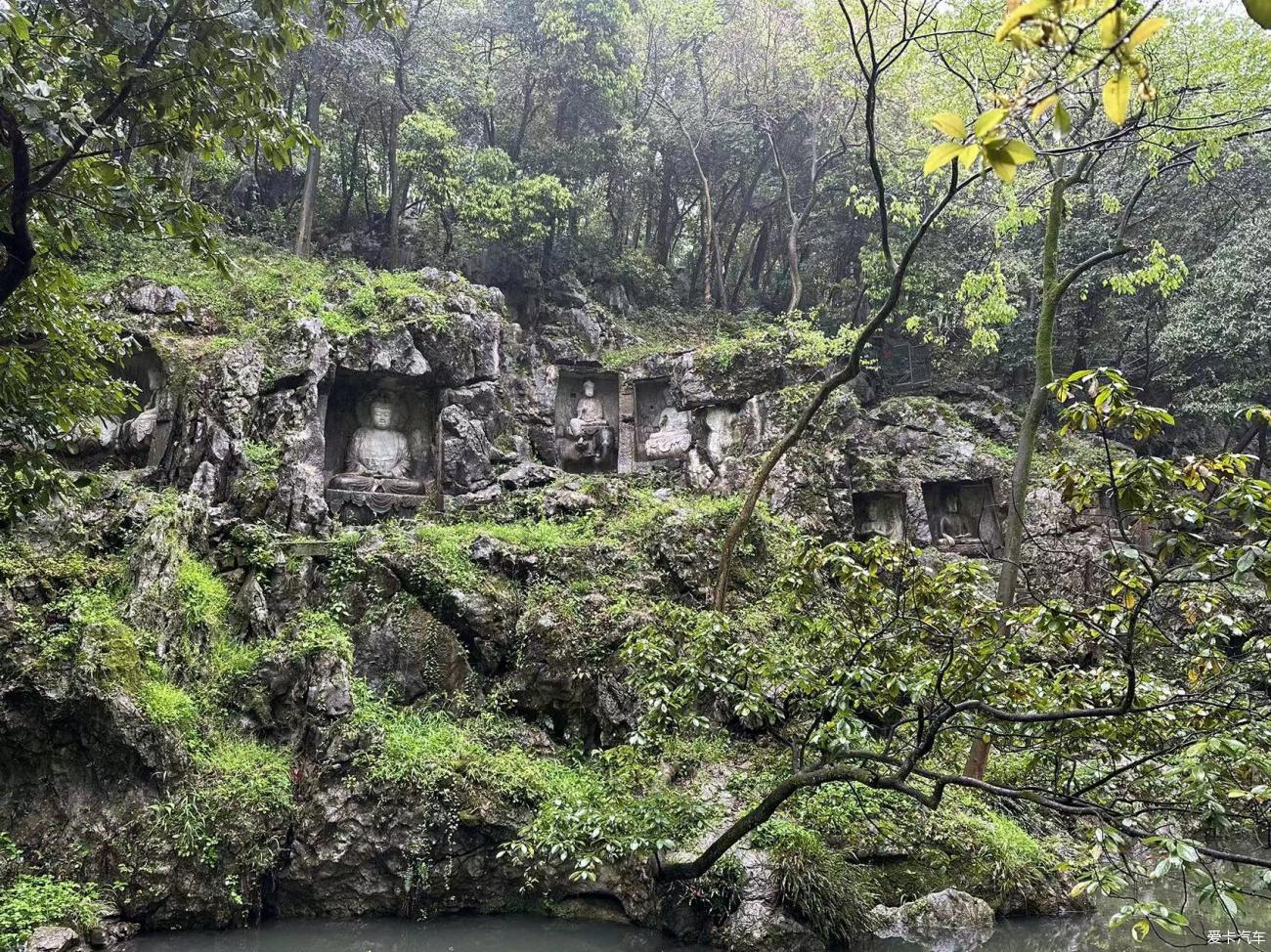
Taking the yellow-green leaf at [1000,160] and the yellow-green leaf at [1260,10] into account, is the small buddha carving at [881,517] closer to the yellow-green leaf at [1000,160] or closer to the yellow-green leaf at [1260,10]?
the yellow-green leaf at [1000,160]

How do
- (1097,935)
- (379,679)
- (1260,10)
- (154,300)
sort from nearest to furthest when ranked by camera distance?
(1260,10)
(1097,935)
(379,679)
(154,300)

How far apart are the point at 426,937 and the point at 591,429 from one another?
11.6 metres

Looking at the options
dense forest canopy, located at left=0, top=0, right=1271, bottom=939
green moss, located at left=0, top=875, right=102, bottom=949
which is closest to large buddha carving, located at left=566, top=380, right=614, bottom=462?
dense forest canopy, located at left=0, top=0, right=1271, bottom=939

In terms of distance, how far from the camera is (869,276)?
18641mm

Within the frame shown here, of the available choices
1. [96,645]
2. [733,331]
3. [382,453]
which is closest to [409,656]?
[96,645]

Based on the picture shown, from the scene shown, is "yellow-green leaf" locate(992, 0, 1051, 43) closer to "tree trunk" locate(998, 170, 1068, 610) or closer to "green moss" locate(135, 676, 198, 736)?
"tree trunk" locate(998, 170, 1068, 610)

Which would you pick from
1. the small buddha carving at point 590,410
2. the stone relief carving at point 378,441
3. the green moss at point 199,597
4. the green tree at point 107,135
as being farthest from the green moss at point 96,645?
the small buddha carving at point 590,410

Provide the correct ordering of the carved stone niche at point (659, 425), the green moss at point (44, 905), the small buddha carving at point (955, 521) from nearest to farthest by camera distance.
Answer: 1. the green moss at point (44, 905)
2. the small buddha carving at point (955, 521)
3. the carved stone niche at point (659, 425)

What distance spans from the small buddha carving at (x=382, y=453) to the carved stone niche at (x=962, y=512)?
11000 mm

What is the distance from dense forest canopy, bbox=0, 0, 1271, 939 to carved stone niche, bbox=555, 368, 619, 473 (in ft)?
1.16

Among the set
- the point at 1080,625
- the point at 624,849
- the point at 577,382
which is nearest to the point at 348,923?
the point at 624,849

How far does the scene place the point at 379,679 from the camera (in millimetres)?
9906

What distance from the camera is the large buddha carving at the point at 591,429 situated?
1709cm

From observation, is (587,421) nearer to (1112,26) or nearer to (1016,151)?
(1016,151)
